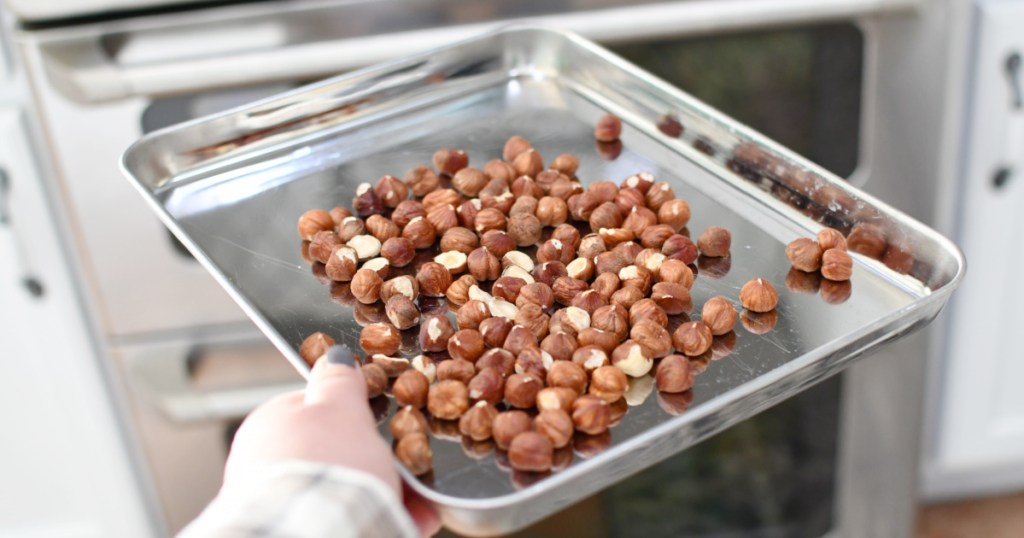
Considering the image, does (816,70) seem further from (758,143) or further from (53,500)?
(53,500)

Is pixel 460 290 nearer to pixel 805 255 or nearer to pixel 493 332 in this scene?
pixel 493 332

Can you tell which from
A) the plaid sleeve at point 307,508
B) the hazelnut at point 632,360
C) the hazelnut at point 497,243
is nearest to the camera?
the plaid sleeve at point 307,508

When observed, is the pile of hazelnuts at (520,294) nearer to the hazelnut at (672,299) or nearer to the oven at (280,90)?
the hazelnut at (672,299)

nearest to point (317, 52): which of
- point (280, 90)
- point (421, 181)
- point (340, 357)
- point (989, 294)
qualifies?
point (280, 90)

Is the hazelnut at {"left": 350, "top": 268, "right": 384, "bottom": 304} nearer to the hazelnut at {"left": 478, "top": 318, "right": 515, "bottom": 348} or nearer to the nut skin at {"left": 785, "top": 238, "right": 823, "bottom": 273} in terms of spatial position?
the hazelnut at {"left": 478, "top": 318, "right": 515, "bottom": 348}

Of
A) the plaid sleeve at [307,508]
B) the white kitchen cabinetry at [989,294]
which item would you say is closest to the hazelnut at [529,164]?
the plaid sleeve at [307,508]
